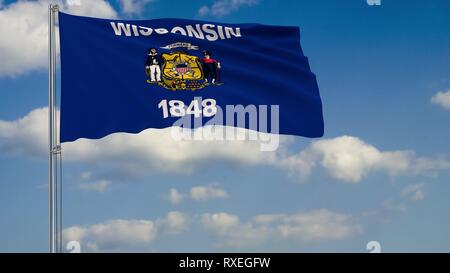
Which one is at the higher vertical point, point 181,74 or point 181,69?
point 181,69

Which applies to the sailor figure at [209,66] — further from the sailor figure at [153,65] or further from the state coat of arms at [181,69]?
the sailor figure at [153,65]

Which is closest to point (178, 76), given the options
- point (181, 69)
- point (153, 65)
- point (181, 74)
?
point (181, 74)

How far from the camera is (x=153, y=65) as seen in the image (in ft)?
60.7

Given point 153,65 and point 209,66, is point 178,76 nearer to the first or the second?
point 153,65

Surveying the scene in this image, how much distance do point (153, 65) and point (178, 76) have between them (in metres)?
0.69

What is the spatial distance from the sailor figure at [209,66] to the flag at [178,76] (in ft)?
0.08

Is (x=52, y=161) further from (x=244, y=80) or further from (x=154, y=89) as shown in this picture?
(x=244, y=80)

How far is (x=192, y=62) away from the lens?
61.5 ft

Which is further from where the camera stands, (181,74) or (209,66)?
(209,66)

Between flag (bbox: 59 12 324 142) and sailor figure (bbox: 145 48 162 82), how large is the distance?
3 cm

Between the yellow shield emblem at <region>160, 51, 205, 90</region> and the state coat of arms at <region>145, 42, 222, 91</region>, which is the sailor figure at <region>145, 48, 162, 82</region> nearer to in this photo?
the state coat of arms at <region>145, 42, 222, 91</region>
